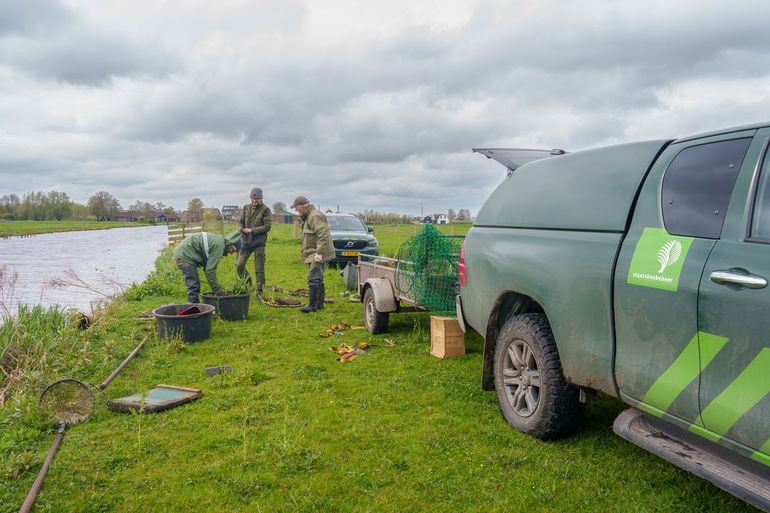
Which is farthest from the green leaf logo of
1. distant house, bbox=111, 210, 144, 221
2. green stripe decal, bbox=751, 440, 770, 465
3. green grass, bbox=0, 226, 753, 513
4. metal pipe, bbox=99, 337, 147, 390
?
distant house, bbox=111, 210, 144, 221

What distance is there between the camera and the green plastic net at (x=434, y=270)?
641 centimetres

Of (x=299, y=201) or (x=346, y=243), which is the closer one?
(x=299, y=201)

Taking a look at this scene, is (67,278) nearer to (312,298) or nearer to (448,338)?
(312,298)

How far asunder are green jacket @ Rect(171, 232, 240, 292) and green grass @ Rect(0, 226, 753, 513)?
2.41 meters

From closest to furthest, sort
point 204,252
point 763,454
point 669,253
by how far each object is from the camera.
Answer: point 763,454, point 669,253, point 204,252

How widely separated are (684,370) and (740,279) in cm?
54

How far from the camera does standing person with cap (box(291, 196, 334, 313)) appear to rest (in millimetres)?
9477

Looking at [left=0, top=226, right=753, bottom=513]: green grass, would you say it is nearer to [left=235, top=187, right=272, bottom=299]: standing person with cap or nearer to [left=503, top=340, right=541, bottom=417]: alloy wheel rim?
[left=503, top=340, right=541, bottom=417]: alloy wheel rim

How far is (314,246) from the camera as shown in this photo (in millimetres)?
9766

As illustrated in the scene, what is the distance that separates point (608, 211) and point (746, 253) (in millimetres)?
944

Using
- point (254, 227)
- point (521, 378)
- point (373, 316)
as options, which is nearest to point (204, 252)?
point (254, 227)

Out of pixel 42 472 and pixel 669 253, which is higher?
pixel 669 253

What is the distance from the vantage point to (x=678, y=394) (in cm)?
258

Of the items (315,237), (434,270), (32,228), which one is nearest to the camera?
(434,270)
